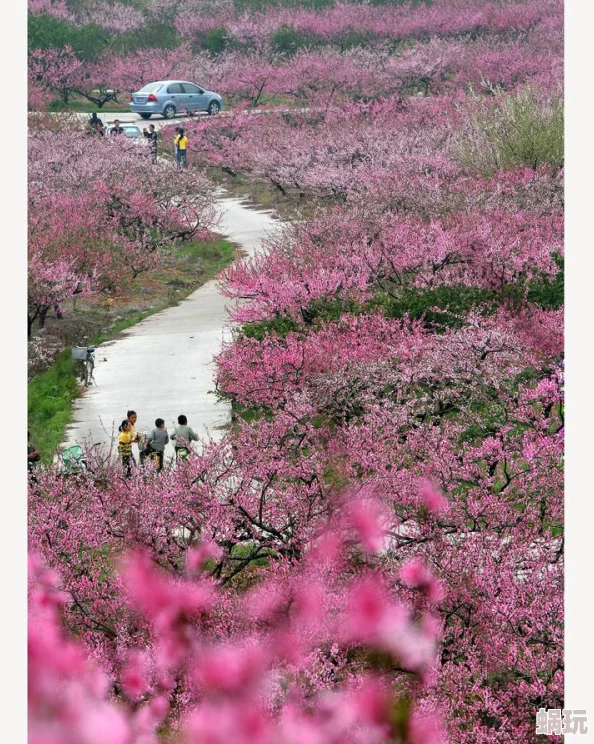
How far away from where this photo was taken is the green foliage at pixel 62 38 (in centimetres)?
5753

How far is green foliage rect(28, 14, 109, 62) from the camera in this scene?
189 feet

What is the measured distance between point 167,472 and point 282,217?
917 inches

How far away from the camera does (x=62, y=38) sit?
2301 inches

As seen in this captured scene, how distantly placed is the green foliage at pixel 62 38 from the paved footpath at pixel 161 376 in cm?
3362

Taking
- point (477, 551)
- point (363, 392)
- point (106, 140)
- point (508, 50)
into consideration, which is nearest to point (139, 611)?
point (477, 551)

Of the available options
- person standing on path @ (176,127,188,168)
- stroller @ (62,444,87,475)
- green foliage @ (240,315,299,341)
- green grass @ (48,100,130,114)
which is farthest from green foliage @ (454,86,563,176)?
green grass @ (48,100,130,114)

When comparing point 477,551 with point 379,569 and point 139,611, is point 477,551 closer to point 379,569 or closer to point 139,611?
point 379,569

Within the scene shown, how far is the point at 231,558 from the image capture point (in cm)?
1145

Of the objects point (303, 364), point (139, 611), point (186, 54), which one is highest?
point (139, 611)

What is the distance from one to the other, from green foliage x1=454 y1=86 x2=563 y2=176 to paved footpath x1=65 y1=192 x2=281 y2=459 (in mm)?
8607

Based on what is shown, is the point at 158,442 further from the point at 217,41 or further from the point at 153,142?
the point at 217,41

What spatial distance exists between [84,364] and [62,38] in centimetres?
4149

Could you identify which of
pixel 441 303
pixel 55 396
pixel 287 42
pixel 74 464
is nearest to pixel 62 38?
pixel 287 42

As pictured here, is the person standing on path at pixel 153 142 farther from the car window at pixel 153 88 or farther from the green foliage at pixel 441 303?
the green foliage at pixel 441 303
